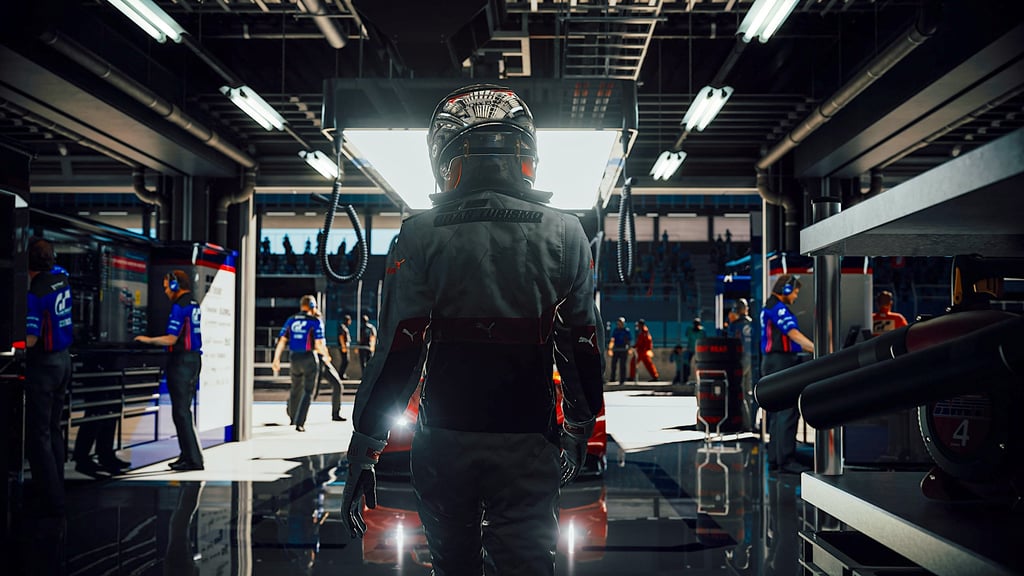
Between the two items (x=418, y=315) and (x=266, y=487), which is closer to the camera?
(x=418, y=315)

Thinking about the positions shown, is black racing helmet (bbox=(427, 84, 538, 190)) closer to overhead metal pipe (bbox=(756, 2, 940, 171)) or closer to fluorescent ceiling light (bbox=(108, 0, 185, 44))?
fluorescent ceiling light (bbox=(108, 0, 185, 44))

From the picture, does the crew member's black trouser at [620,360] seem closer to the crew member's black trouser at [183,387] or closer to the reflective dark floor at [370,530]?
the reflective dark floor at [370,530]

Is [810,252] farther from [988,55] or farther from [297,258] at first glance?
[297,258]

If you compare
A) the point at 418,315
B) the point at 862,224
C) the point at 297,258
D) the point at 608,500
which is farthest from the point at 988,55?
the point at 297,258

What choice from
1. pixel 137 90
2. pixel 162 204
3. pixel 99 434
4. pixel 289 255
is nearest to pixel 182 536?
pixel 99 434

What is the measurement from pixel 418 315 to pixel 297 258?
28566 millimetres

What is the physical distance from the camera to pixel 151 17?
15.7ft

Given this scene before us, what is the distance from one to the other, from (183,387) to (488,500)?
5799mm

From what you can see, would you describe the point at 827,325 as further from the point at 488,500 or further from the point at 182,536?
the point at 182,536

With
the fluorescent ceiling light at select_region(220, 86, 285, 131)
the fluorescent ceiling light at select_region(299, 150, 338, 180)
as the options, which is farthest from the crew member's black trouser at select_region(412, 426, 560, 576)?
the fluorescent ceiling light at select_region(299, 150, 338, 180)

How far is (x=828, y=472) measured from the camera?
1361mm

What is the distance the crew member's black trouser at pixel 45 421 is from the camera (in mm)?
5344

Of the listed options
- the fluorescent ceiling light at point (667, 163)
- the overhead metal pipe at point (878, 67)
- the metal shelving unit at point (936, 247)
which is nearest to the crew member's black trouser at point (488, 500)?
the metal shelving unit at point (936, 247)

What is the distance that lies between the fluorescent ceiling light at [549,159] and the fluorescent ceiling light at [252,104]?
0.93m
